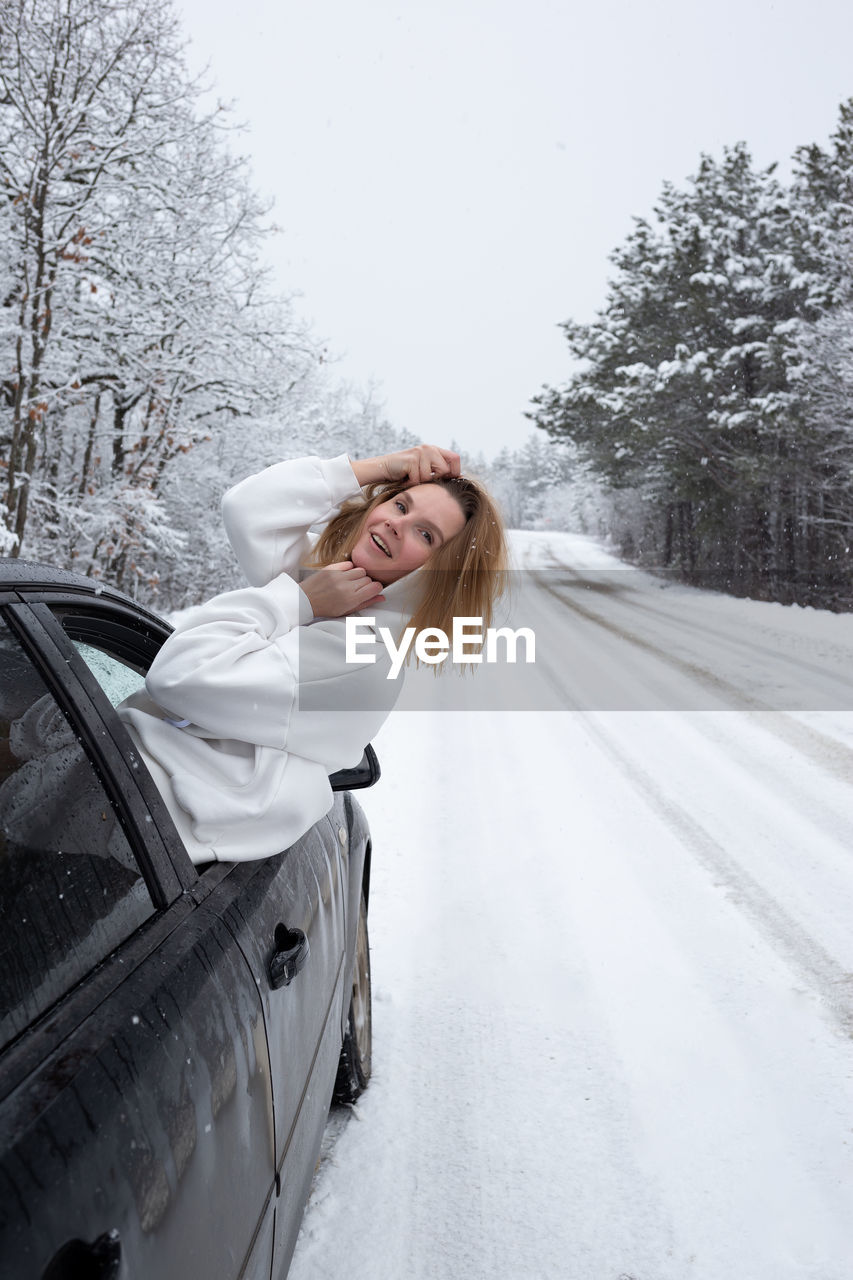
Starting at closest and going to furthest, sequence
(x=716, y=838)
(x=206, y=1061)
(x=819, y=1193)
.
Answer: (x=206, y=1061) → (x=819, y=1193) → (x=716, y=838)

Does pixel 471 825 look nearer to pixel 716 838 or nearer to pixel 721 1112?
pixel 716 838

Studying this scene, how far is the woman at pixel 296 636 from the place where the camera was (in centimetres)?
161

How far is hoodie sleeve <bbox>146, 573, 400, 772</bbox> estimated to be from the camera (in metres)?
1.59

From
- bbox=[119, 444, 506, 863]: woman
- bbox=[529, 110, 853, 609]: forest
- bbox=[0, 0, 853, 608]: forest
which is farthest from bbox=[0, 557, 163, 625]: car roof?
bbox=[529, 110, 853, 609]: forest

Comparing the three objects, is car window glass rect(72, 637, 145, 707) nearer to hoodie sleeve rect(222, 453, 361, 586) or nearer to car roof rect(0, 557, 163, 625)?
car roof rect(0, 557, 163, 625)

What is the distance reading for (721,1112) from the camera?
2.76 meters

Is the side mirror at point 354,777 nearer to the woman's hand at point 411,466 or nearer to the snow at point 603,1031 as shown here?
the woman's hand at point 411,466

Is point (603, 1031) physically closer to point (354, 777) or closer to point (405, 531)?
point (354, 777)

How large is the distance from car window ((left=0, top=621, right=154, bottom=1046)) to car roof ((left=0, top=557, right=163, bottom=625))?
0.11 metres

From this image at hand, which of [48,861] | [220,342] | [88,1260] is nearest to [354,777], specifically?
[48,861]

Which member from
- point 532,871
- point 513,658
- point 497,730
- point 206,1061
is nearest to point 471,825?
point 532,871

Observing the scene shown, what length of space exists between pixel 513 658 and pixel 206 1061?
36.3 ft

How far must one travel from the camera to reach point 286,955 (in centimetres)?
159

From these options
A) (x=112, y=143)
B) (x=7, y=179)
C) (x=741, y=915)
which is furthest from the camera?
(x=112, y=143)
